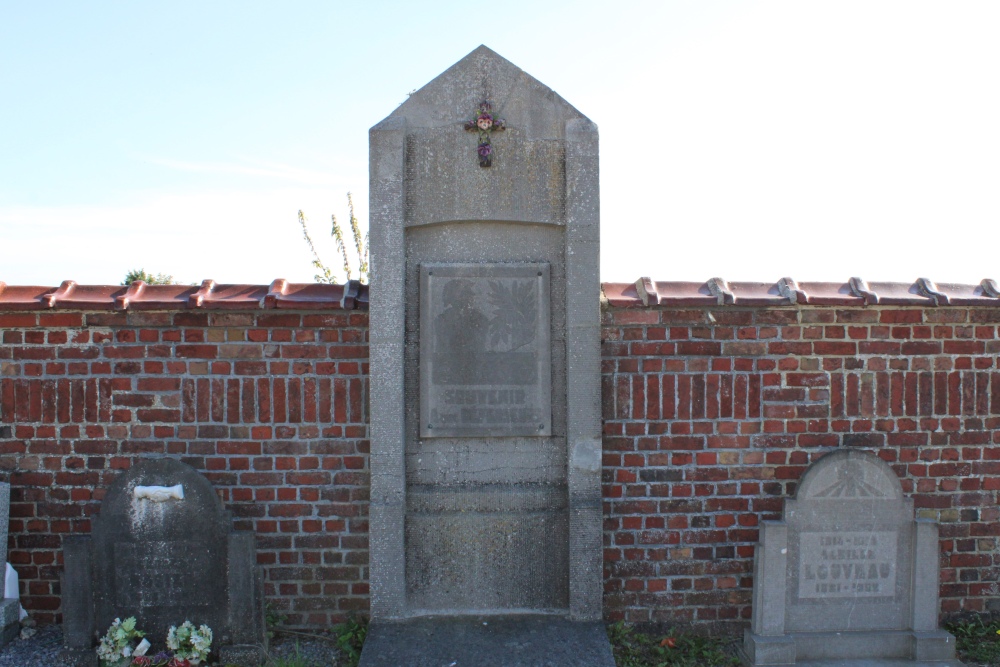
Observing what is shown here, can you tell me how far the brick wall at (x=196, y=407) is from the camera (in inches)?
155

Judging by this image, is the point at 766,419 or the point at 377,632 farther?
→ the point at 766,419

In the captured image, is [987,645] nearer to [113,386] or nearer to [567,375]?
[567,375]

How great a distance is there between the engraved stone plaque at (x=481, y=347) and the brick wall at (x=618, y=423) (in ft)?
1.39

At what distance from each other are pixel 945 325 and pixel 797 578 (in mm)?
1628

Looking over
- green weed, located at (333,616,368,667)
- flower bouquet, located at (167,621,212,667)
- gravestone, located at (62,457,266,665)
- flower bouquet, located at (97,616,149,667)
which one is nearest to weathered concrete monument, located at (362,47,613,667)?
green weed, located at (333,616,368,667)

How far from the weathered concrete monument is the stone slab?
0.05 m

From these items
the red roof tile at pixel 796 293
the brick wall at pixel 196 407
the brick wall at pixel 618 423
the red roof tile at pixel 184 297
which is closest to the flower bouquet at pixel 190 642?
the brick wall at pixel 618 423

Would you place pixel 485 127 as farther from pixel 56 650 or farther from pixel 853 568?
pixel 56 650

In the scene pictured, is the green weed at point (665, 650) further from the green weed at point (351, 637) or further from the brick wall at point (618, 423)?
the green weed at point (351, 637)

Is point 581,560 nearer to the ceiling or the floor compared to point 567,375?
nearer to the floor

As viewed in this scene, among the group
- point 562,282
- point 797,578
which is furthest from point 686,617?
point 562,282

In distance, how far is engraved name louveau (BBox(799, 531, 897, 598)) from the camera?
3877mm

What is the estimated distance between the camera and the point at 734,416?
4.04m

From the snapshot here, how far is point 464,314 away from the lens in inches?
148
